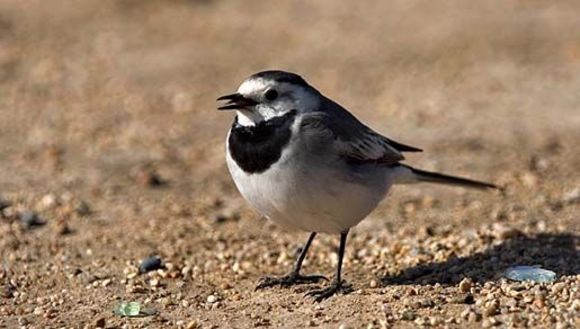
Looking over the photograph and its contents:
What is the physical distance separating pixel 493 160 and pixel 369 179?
3653mm

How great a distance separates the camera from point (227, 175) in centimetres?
1042

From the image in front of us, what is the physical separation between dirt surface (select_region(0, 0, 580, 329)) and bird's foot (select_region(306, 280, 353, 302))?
0.09 meters

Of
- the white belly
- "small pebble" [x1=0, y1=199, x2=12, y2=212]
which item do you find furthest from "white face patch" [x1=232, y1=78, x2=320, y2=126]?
"small pebble" [x1=0, y1=199, x2=12, y2=212]

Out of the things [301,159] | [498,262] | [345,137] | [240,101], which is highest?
[240,101]

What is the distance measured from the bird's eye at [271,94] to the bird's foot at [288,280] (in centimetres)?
113

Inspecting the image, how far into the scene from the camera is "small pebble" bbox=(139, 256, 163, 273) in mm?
7727

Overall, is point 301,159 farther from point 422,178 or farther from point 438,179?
point 438,179

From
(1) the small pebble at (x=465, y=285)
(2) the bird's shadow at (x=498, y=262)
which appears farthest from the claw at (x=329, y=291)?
(1) the small pebble at (x=465, y=285)

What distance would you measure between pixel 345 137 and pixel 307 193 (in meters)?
0.51

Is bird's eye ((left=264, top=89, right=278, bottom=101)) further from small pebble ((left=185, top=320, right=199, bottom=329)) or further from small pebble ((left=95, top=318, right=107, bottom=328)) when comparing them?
small pebble ((left=95, top=318, right=107, bottom=328))

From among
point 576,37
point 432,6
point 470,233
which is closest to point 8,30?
point 432,6

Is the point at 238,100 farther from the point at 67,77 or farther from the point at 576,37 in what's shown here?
the point at 576,37

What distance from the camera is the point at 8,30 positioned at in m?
15.4

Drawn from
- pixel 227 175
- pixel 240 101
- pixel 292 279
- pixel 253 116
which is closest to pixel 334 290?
pixel 292 279
